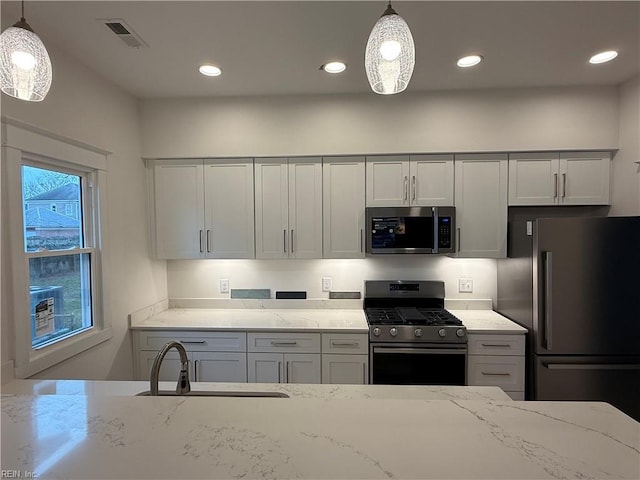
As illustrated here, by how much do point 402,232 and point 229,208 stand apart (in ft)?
4.88

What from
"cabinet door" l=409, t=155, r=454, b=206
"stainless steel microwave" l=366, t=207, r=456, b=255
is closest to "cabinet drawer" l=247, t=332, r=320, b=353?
"stainless steel microwave" l=366, t=207, r=456, b=255

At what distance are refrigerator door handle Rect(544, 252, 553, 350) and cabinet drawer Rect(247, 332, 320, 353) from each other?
160 centimetres

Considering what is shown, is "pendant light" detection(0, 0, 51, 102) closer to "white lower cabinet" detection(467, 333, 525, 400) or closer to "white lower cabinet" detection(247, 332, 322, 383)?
"white lower cabinet" detection(247, 332, 322, 383)

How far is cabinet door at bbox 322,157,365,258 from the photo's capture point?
2.77m

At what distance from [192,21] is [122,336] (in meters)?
2.22

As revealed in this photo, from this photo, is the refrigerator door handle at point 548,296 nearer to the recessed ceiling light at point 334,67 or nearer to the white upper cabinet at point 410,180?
the white upper cabinet at point 410,180

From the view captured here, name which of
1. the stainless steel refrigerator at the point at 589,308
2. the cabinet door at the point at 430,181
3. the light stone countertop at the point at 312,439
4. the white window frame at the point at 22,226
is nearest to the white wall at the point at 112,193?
the white window frame at the point at 22,226

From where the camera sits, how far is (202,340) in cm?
256

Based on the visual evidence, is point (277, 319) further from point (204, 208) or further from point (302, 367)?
point (204, 208)

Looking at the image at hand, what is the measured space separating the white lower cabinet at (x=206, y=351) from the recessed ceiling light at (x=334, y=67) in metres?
2.04

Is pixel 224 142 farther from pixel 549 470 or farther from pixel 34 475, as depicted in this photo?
pixel 549 470

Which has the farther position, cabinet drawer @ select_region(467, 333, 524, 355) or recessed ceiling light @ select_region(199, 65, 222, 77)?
cabinet drawer @ select_region(467, 333, 524, 355)

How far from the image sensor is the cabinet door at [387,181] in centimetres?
275

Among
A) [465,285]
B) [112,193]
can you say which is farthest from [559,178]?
[112,193]
